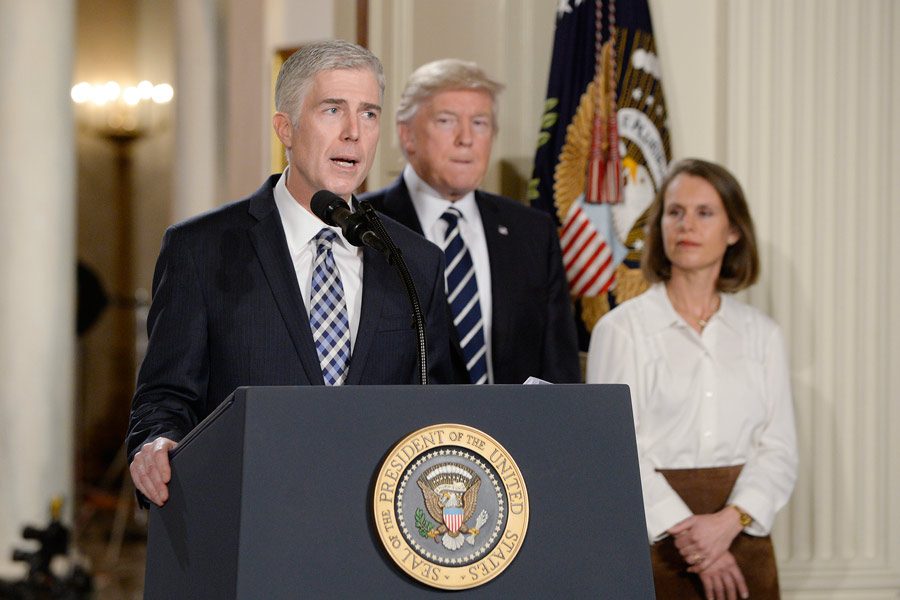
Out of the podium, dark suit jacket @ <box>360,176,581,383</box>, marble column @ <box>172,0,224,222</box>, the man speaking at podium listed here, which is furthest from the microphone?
marble column @ <box>172,0,224,222</box>

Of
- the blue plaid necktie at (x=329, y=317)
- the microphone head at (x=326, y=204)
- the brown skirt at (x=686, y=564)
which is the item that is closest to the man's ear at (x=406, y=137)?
the brown skirt at (x=686, y=564)

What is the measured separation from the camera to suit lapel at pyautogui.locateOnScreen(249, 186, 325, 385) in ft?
6.75

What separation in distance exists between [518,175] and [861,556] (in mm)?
1757

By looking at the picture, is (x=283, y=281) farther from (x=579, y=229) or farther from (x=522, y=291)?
(x=579, y=229)

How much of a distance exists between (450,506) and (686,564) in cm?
181

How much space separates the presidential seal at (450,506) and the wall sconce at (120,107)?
1196 centimetres

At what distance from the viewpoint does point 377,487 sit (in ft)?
5.00

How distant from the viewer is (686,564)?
126 inches

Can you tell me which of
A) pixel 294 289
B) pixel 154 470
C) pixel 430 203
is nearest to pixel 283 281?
pixel 294 289

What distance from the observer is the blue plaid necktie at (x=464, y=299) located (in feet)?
11.0

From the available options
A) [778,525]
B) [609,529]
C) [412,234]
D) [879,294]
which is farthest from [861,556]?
[609,529]

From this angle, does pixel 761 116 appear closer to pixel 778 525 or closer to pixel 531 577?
pixel 778 525

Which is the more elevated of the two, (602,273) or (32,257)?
(32,257)

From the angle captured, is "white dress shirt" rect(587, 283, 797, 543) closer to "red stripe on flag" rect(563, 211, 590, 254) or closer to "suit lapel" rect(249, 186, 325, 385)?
"red stripe on flag" rect(563, 211, 590, 254)
